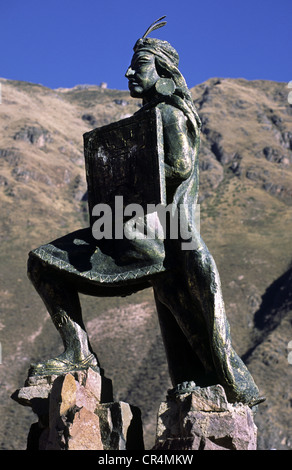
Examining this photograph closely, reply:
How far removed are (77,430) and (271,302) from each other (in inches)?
2667

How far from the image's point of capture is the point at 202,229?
253 feet

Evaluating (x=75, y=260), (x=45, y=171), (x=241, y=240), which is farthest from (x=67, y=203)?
(x=75, y=260)

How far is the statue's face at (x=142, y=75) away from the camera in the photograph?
675 cm

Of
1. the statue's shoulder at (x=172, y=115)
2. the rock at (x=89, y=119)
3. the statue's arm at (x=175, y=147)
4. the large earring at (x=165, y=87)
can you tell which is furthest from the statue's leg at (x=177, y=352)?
the rock at (x=89, y=119)

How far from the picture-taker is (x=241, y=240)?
262 feet

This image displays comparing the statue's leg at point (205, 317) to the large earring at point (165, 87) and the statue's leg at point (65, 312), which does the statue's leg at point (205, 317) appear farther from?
the large earring at point (165, 87)

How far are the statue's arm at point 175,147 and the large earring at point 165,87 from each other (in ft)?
0.83

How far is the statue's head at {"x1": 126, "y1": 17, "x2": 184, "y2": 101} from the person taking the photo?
673cm

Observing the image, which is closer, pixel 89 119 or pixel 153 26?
pixel 153 26

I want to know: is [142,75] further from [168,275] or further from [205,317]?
[205,317]

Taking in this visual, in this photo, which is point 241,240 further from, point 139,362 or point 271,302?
point 139,362
